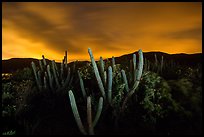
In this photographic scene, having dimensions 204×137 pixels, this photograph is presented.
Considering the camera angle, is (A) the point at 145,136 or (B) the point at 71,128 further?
(B) the point at 71,128

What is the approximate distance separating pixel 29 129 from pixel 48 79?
94.3 inches

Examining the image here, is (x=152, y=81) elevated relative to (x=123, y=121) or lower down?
elevated

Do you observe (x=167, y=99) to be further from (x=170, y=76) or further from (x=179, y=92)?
(x=170, y=76)

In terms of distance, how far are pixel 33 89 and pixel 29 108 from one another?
26.6 inches

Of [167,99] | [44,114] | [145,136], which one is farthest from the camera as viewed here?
[44,114]

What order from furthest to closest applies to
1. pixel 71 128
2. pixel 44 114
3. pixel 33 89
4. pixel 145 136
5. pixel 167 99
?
pixel 33 89
pixel 44 114
pixel 71 128
pixel 167 99
pixel 145 136

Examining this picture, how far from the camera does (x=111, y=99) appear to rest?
20.7ft

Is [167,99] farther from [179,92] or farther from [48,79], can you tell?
[48,79]

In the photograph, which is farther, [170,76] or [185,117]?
[170,76]

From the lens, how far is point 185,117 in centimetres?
573

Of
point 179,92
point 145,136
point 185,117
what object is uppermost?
point 179,92

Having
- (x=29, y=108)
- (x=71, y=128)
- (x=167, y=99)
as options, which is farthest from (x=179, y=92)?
(x=29, y=108)

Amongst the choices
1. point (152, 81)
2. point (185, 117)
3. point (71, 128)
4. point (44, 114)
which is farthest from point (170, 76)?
point (44, 114)

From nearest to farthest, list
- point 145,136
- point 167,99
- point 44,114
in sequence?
point 145,136 < point 167,99 < point 44,114
